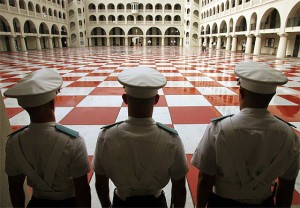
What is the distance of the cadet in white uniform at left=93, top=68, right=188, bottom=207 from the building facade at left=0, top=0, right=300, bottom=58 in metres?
19.6

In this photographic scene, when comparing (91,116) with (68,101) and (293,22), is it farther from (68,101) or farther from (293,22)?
(293,22)

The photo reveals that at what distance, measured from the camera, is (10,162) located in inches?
46.6

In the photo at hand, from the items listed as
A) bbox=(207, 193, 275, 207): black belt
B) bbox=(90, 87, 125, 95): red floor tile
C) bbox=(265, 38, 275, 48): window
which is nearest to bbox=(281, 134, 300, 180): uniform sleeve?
bbox=(207, 193, 275, 207): black belt

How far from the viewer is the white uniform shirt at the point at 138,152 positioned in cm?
110

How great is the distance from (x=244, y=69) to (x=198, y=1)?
41986 mm

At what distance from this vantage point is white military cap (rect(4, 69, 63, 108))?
1.06 meters

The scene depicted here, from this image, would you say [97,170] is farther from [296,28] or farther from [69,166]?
[296,28]

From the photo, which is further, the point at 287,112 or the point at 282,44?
the point at 282,44

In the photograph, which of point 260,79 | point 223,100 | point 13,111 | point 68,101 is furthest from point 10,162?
point 223,100

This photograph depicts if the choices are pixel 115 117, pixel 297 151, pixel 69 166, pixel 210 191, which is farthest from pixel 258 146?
pixel 115 117

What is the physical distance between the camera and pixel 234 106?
3898 mm

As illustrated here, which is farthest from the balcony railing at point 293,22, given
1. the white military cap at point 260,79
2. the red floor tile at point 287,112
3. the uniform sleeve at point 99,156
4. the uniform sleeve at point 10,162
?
the uniform sleeve at point 10,162

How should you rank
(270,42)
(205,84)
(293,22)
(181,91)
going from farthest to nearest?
(270,42) < (293,22) < (205,84) < (181,91)

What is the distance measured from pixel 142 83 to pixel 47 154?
0.62 metres
